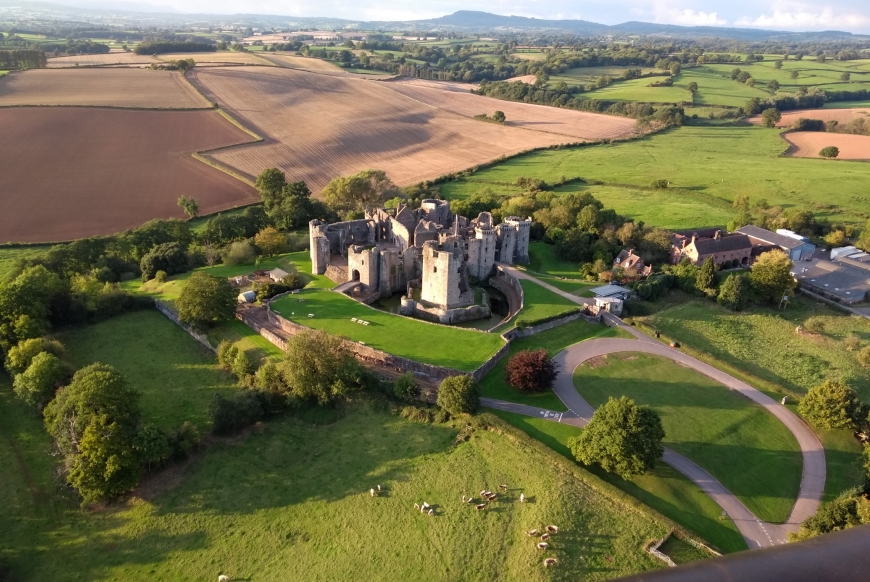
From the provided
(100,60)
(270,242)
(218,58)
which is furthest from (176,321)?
(218,58)

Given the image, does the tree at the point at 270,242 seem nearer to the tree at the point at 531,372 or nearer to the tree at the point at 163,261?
the tree at the point at 163,261

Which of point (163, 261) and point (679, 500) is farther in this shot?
point (163, 261)

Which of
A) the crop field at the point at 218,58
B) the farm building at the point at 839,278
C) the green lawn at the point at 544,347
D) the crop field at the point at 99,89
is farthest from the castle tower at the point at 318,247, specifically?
the crop field at the point at 218,58

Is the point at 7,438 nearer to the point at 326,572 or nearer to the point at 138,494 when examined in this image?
the point at 138,494

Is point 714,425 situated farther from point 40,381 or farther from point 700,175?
point 700,175

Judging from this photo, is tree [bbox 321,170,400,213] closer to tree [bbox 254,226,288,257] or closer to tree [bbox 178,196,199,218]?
tree [bbox 254,226,288,257]
